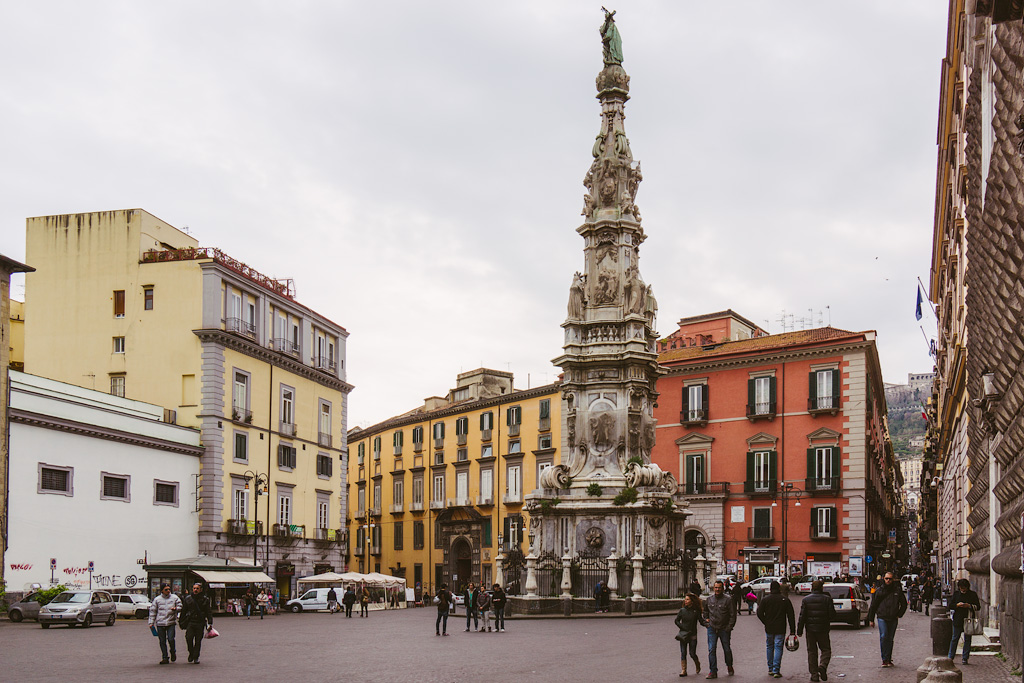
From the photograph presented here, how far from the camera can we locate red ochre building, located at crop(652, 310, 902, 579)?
60.1m

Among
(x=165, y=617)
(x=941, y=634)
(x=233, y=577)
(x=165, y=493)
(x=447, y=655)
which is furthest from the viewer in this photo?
(x=165, y=493)

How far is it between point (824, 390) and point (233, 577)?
3316 cm

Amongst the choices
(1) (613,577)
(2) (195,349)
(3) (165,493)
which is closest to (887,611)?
(1) (613,577)

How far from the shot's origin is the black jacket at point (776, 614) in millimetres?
17516

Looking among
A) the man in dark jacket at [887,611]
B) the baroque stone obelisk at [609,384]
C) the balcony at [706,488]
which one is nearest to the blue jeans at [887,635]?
the man in dark jacket at [887,611]

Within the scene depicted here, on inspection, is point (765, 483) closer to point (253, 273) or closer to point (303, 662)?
point (253, 273)

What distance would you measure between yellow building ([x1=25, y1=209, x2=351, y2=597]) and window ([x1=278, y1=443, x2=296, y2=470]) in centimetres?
10

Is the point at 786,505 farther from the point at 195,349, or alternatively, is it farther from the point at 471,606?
the point at 471,606

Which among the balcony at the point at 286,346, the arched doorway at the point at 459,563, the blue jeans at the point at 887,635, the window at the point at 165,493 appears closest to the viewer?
the blue jeans at the point at 887,635

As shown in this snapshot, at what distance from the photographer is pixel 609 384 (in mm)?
39844

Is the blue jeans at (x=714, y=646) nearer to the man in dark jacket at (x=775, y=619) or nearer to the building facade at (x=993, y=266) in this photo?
the man in dark jacket at (x=775, y=619)

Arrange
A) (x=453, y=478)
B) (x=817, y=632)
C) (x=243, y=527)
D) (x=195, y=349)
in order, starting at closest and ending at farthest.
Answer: (x=817, y=632) → (x=195, y=349) → (x=243, y=527) → (x=453, y=478)

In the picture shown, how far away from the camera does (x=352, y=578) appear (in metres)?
53.6

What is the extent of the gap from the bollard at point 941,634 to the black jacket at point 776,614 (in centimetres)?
271
